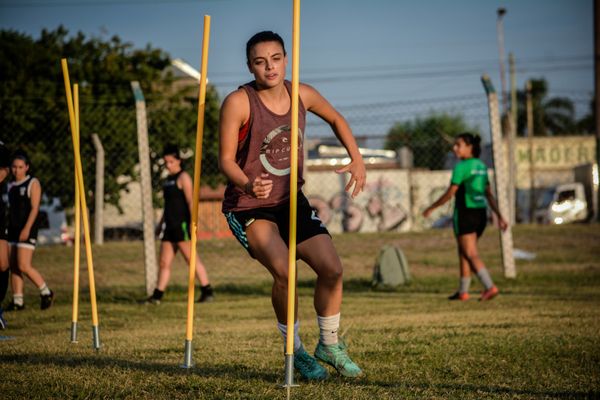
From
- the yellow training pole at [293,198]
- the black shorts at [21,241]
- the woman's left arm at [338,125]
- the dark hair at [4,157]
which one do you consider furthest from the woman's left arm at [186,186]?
the yellow training pole at [293,198]

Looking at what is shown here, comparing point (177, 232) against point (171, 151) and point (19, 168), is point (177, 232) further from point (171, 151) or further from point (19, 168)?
point (19, 168)

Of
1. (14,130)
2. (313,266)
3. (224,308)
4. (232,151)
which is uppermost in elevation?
(14,130)

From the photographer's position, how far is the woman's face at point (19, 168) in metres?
10.1

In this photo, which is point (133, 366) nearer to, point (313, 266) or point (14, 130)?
point (313, 266)

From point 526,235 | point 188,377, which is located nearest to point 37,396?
point 188,377

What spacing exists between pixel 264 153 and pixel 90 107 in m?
16.5

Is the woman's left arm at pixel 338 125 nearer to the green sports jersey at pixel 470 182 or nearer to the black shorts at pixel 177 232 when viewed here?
the green sports jersey at pixel 470 182

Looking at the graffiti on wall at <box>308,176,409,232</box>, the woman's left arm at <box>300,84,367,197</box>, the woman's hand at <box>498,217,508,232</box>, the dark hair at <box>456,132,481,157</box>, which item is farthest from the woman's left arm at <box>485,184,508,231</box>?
the graffiti on wall at <box>308,176,409,232</box>

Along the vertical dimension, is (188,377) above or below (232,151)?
Result: below

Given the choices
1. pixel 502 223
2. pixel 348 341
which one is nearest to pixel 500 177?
pixel 502 223

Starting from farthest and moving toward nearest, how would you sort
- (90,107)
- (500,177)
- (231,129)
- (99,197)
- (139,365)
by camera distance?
1. (90,107)
2. (99,197)
3. (500,177)
4. (139,365)
5. (231,129)

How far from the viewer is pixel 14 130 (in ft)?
51.0

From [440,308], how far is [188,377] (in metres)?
5.22

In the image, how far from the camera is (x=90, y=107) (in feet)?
67.3
